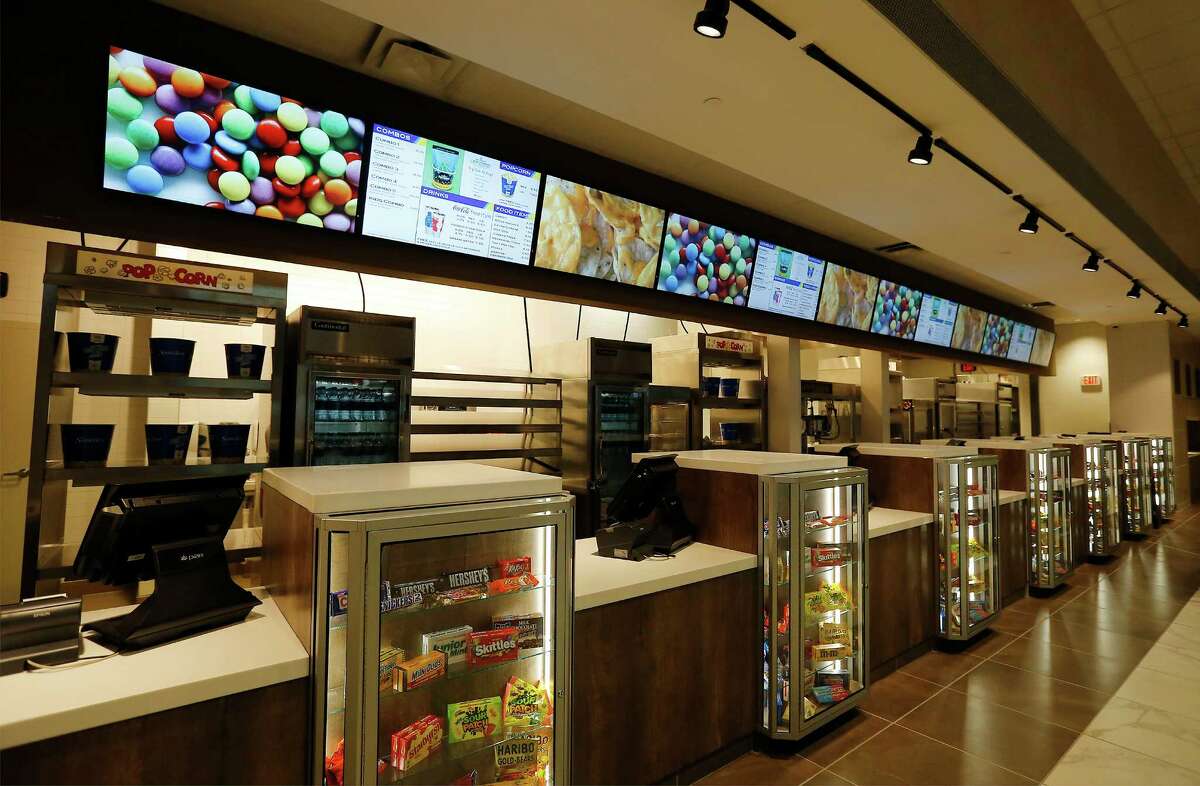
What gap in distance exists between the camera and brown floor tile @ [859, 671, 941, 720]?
3.25m

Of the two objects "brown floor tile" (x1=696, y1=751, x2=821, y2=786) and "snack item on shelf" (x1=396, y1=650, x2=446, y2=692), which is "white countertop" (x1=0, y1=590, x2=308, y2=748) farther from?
"brown floor tile" (x1=696, y1=751, x2=821, y2=786)

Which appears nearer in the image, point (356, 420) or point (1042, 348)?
point (356, 420)

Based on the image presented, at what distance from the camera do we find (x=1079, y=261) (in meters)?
5.58

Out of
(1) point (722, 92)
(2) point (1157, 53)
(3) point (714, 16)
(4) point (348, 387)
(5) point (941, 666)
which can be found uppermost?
(2) point (1157, 53)

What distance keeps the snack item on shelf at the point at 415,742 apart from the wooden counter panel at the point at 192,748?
0.23 m

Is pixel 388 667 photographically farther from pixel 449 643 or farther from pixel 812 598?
pixel 812 598

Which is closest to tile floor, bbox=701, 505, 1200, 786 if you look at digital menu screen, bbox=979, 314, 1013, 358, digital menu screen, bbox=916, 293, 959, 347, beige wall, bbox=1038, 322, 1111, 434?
digital menu screen, bbox=916, 293, 959, 347

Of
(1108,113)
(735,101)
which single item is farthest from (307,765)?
(1108,113)

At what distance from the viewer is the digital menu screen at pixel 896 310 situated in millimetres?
6066

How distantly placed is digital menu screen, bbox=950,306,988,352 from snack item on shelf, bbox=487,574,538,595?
697cm

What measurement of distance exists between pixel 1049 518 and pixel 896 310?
236 cm

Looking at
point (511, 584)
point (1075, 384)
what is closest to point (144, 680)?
point (511, 584)

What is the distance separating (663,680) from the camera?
2.43 metres

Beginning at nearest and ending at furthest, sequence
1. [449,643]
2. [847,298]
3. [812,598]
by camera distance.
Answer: [449,643], [812,598], [847,298]
